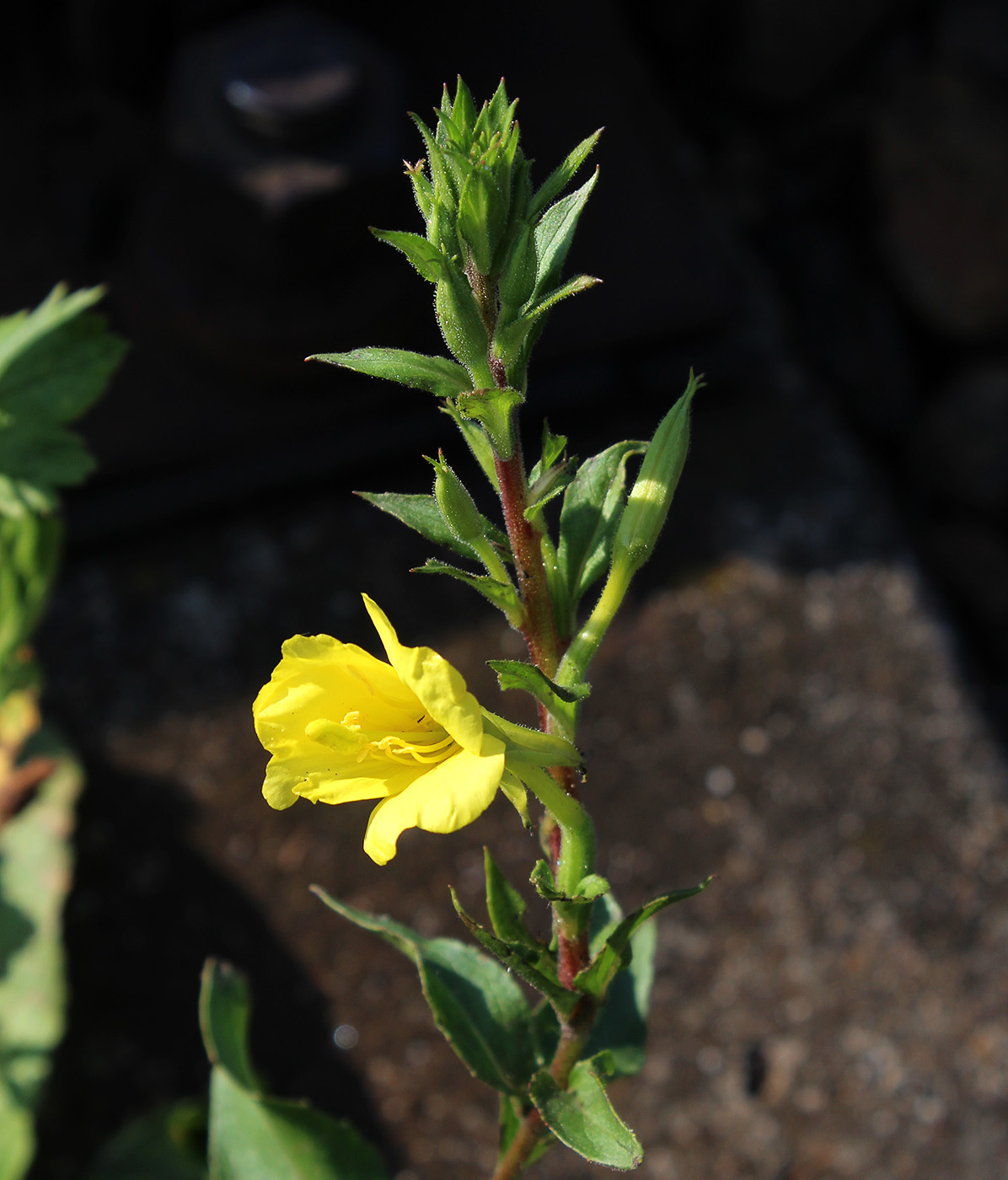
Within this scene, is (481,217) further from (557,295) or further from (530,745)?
(530,745)

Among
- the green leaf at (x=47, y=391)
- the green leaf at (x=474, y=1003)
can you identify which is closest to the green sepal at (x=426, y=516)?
the green leaf at (x=474, y=1003)

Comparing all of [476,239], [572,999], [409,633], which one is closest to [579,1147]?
[572,999]

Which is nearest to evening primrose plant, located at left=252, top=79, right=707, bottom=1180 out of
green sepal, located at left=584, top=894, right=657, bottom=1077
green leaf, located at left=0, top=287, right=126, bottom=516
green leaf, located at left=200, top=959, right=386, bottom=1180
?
green sepal, located at left=584, top=894, right=657, bottom=1077

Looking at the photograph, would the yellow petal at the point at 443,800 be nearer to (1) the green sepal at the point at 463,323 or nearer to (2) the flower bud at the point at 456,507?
(2) the flower bud at the point at 456,507

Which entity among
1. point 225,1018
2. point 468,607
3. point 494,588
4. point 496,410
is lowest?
point 468,607

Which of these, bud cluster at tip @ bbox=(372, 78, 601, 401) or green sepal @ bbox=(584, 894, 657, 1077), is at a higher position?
bud cluster at tip @ bbox=(372, 78, 601, 401)

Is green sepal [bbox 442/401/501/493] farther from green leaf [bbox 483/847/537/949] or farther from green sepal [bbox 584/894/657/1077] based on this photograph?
green sepal [bbox 584/894/657/1077]

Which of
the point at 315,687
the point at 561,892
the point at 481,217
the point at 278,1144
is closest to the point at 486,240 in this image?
the point at 481,217
